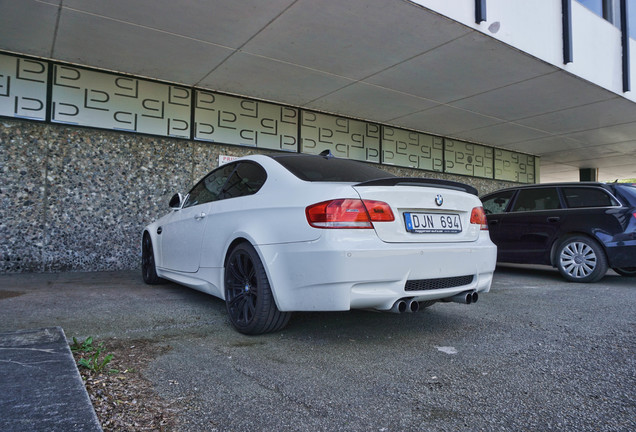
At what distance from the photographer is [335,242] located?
2.59 metres

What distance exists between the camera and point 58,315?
3684 millimetres

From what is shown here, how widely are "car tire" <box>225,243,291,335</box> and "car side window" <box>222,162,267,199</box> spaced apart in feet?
1.58

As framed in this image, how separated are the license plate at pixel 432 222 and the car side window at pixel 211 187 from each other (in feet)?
5.97

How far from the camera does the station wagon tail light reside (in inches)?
104

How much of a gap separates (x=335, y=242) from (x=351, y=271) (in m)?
0.20

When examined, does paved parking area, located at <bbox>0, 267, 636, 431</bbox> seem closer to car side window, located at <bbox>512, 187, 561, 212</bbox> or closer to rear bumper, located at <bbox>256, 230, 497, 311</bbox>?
rear bumper, located at <bbox>256, 230, 497, 311</bbox>

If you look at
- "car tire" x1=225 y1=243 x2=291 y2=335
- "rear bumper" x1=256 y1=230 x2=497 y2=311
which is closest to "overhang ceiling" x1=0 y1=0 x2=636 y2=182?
"car tire" x1=225 y1=243 x2=291 y2=335

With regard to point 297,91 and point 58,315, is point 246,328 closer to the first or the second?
point 58,315

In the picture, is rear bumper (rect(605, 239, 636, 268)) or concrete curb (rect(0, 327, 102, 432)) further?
rear bumper (rect(605, 239, 636, 268))

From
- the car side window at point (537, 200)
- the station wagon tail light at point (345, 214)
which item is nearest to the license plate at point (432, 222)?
the station wagon tail light at point (345, 214)

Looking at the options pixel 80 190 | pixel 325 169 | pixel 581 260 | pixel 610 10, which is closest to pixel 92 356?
pixel 325 169

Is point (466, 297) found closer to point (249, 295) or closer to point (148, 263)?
point (249, 295)

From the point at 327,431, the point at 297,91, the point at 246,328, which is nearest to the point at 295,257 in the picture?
the point at 246,328

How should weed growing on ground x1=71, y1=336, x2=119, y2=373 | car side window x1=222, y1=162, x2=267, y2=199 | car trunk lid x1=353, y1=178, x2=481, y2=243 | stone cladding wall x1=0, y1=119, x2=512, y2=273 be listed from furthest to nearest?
stone cladding wall x1=0, y1=119, x2=512, y2=273 < car side window x1=222, y1=162, x2=267, y2=199 < car trunk lid x1=353, y1=178, x2=481, y2=243 < weed growing on ground x1=71, y1=336, x2=119, y2=373
